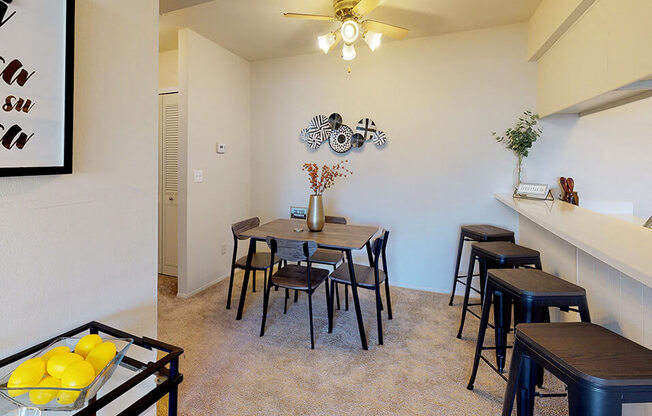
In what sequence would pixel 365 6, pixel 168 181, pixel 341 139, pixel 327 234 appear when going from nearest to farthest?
pixel 365 6 → pixel 327 234 → pixel 341 139 → pixel 168 181

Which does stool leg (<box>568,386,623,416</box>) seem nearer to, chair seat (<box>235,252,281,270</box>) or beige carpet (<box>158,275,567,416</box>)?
beige carpet (<box>158,275,567,416</box>)

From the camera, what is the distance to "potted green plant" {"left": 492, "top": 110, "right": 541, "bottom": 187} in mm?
2811

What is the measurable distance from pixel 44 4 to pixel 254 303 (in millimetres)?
2547

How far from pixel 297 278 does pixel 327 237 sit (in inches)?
15.4

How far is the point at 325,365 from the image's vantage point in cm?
205

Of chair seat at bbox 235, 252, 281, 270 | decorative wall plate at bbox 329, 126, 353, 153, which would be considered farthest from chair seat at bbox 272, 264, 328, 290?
decorative wall plate at bbox 329, 126, 353, 153

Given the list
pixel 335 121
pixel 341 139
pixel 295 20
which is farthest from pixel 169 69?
pixel 341 139

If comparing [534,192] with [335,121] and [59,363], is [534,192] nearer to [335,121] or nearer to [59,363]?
[335,121]

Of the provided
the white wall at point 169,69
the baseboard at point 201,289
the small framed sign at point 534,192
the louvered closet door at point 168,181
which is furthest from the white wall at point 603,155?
the white wall at point 169,69

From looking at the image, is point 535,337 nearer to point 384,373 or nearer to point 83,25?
point 384,373

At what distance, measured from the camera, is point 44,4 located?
924mm

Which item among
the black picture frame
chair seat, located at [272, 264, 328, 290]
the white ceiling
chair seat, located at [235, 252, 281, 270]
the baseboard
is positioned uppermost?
the white ceiling

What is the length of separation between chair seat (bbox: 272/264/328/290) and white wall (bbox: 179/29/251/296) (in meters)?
1.22

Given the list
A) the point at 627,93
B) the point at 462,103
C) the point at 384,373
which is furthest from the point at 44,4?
the point at 462,103
